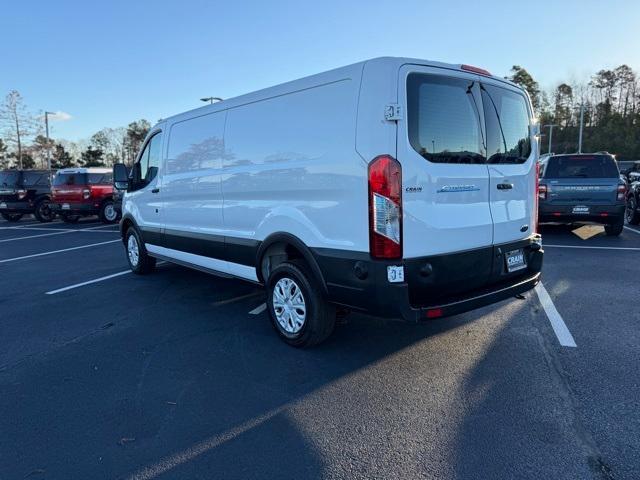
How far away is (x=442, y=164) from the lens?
11.6 feet

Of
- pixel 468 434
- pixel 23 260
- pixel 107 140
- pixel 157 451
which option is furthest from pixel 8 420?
pixel 107 140

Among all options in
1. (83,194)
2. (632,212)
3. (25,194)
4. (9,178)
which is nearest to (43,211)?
(25,194)

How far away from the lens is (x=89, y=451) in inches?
109

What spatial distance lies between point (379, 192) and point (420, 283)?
759mm

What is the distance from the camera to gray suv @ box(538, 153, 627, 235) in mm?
9812

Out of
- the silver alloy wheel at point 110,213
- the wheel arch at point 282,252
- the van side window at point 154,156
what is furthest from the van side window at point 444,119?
the silver alloy wheel at point 110,213

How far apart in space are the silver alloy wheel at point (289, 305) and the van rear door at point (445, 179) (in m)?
1.17

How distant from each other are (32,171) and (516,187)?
65.6 feet

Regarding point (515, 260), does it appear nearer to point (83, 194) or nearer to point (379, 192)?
point (379, 192)

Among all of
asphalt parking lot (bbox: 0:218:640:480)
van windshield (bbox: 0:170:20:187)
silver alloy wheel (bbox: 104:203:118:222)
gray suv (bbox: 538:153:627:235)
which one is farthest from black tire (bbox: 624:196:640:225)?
van windshield (bbox: 0:170:20:187)

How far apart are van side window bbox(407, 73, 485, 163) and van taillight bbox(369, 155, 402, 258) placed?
0.94 ft

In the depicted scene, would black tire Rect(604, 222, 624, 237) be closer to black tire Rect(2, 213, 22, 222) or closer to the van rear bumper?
the van rear bumper

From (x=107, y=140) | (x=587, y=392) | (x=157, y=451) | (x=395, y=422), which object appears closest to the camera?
(x=157, y=451)

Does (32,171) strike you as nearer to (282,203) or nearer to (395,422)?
(282,203)
